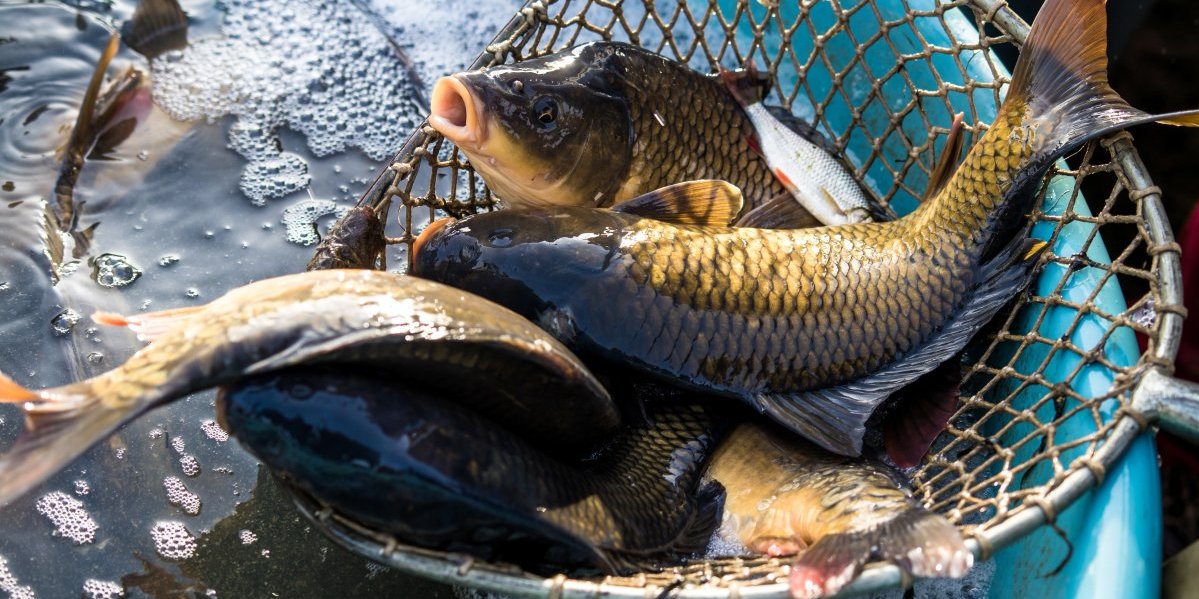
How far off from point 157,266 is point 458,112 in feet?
4.32

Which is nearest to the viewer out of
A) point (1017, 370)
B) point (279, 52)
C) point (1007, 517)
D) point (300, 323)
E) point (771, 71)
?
point (300, 323)

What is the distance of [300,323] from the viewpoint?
62.4 inches

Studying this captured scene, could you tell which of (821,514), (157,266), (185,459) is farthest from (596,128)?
(157,266)

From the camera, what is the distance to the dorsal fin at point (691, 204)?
2402 millimetres

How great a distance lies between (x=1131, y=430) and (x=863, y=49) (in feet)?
4.83

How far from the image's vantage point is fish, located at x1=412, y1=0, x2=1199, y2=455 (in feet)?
6.98

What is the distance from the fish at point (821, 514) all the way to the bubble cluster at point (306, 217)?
1.69 m

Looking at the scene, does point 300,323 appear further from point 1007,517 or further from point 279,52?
point 279,52

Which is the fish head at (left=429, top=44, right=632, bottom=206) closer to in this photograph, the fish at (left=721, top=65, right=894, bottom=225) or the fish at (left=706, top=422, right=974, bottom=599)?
the fish at (left=721, top=65, right=894, bottom=225)

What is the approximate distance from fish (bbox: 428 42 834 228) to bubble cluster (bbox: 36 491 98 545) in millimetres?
1350

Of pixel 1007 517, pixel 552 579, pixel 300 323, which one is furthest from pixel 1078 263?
pixel 300 323

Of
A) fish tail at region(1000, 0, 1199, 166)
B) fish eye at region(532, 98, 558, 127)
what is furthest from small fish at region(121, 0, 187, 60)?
fish tail at region(1000, 0, 1199, 166)

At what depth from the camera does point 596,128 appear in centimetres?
251

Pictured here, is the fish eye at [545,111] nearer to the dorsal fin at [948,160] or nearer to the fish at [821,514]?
the fish at [821,514]
